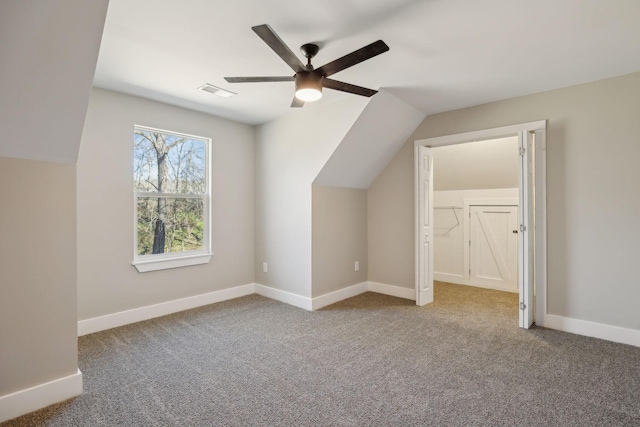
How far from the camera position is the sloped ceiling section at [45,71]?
1.39 metres

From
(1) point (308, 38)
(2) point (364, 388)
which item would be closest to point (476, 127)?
(1) point (308, 38)

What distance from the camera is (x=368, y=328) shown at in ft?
10.6

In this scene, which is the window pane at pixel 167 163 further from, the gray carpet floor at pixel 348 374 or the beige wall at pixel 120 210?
the gray carpet floor at pixel 348 374

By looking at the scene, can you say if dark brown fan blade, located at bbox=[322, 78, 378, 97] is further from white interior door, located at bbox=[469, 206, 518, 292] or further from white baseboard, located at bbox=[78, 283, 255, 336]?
white interior door, located at bbox=[469, 206, 518, 292]

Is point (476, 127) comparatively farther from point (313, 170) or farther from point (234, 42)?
point (234, 42)

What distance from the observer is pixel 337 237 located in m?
4.23

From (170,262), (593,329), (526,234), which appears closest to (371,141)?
(526,234)

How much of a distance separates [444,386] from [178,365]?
201cm

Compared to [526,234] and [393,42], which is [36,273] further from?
[526,234]

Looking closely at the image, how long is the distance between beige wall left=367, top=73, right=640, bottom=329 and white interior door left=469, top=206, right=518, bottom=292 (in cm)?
151

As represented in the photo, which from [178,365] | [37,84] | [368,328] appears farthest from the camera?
[368,328]

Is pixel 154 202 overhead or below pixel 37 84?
below

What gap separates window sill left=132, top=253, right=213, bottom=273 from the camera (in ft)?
11.4

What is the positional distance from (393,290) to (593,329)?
214 cm
